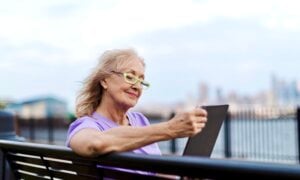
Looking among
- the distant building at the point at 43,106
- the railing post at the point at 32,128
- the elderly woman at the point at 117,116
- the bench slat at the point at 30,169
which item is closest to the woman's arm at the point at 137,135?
the elderly woman at the point at 117,116

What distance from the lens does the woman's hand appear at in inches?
76.7

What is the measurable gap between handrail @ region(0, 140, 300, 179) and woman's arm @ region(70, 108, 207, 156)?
0.14 ft

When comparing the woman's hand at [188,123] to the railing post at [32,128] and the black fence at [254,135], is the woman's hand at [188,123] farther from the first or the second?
the railing post at [32,128]

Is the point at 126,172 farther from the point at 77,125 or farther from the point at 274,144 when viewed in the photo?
the point at 274,144

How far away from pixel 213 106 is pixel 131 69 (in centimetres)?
55

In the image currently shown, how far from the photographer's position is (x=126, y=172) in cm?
207

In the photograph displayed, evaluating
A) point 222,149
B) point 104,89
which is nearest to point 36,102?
point 222,149

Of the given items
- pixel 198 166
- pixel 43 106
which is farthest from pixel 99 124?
pixel 43 106

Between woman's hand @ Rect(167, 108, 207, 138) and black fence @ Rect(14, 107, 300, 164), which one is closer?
woman's hand @ Rect(167, 108, 207, 138)

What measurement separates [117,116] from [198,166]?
115 cm

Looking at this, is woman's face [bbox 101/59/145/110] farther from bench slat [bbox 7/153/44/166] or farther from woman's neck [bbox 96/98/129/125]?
bench slat [bbox 7/153/44/166]

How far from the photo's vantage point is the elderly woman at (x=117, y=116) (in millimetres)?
2012

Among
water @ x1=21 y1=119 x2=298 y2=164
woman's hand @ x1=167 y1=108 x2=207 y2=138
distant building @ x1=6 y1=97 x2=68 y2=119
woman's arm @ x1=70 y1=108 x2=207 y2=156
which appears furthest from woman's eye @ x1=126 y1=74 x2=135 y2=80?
distant building @ x1=6 y1=97 x2=68 y2=119

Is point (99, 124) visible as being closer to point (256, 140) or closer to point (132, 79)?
point (132, 79)
